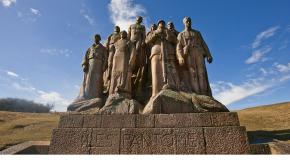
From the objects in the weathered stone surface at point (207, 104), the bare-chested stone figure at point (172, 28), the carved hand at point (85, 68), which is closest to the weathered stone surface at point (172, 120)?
the weathered stone surface at point (207, 104)

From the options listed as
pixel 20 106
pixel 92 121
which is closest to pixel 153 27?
pixel 92 121

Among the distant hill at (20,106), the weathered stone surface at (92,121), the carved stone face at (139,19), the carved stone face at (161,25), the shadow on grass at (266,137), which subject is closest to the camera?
the weathered stone surface at (92,121)

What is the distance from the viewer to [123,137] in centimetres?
598

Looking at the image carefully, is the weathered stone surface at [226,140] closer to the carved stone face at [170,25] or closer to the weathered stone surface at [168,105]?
the weathered stone surface at [168,105]

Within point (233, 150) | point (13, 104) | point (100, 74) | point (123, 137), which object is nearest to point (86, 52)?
point (100, 74)

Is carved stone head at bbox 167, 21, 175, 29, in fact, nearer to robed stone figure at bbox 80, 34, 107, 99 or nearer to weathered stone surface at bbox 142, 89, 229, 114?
robed stone figure at bbox 80, 34, 107, 99

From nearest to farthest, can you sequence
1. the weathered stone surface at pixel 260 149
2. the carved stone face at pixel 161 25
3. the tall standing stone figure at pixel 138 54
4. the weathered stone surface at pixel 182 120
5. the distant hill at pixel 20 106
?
1. the weathered stone surface at pixel 260 149
2. the weathered stone surface at pixel 182 120
3. the carved stone face at pixel 161 25
4. the tall standing stone figure at pixel 138 54
5. the distant hill at pixel 20 106

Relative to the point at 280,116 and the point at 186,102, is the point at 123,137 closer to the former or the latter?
the point at 186,102

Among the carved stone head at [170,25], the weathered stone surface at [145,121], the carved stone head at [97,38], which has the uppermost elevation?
the carved stone head at [170,25]

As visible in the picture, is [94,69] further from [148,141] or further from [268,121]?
[268,121]

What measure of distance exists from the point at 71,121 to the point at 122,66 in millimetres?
2387

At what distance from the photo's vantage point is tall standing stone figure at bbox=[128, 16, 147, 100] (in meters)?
8.21

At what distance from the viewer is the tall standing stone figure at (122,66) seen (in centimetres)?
722

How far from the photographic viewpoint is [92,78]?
7.73m
